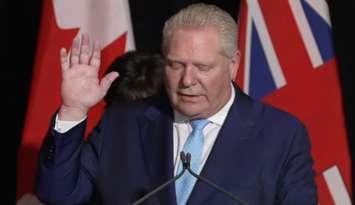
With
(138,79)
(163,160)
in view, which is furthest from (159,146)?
(138,79)

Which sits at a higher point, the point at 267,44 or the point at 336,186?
the point at 267,44

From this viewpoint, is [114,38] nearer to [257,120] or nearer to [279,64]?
[279,64]

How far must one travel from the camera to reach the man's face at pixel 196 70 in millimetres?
1318

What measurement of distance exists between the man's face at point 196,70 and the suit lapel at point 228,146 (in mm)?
66

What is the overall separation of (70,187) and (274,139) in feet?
1.16

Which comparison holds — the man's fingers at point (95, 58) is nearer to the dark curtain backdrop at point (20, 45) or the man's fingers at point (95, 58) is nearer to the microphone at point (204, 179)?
the microphone at point (204, 179)

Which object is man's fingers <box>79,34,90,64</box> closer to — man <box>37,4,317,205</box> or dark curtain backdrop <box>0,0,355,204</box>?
man <box>37,4,317,205</box>

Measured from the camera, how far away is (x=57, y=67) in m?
2.17

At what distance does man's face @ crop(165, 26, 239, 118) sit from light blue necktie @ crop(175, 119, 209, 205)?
0.05 meters

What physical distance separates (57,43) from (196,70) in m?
0.92

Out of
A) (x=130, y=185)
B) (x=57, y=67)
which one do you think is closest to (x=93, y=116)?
(x=57, y=67)

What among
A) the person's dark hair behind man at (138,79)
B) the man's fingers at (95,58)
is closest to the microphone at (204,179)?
the man's fingers at (95,58)

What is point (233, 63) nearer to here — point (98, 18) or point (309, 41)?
point (309, 41)

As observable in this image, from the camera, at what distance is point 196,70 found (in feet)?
4.37
